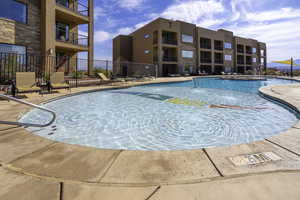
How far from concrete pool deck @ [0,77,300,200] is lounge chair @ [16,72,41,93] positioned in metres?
5.97

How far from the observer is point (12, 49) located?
12.0 meters

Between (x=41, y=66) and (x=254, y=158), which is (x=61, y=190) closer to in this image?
(x=254, y=158)

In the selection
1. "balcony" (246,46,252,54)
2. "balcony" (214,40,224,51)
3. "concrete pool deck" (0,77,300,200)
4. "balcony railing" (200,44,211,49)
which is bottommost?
"concrete pool deck" (0,77,300,200)

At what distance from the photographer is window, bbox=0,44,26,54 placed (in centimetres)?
1152

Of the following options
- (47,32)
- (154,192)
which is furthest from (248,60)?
(154,192)

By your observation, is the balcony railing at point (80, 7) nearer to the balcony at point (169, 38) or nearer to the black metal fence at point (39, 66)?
the black metal fence at point (39, 66)

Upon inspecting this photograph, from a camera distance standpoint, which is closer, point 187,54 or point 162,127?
point 162,127

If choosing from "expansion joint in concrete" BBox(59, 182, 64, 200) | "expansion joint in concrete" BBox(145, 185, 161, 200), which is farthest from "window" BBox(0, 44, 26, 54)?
"expansion joint in concrete" BBox(145, 185, 161, 200)

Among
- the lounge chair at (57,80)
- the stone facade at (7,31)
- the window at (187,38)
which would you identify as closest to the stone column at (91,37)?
the stone facade at (7,31)

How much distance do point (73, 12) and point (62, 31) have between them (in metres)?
2.39

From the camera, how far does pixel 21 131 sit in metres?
3.42

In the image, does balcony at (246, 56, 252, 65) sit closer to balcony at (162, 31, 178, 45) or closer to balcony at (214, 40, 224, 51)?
balcony at (214, 40, 224, 51)

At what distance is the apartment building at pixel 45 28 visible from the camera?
11781 mm

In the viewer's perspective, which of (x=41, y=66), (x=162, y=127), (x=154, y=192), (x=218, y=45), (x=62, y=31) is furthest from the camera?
(x=218, y=45)
